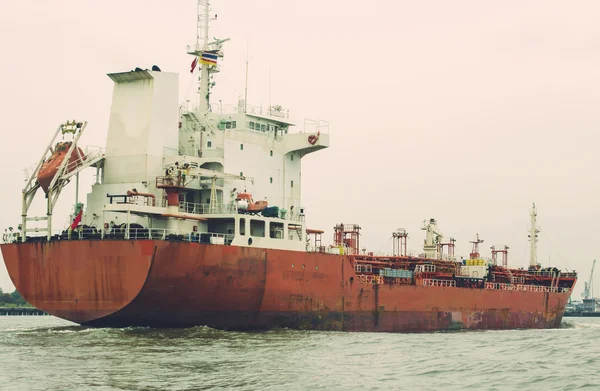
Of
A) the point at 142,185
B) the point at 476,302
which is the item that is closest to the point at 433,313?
the point at 476,302

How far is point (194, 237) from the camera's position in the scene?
32625mm

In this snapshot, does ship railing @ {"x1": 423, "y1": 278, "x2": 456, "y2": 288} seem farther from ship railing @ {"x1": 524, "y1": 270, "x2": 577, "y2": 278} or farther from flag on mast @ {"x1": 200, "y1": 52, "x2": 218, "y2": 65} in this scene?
flag on mast @ {"x1": 200, "y1": 52, "x2": 218, "y2": 65}

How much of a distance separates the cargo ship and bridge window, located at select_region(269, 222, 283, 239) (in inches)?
2.0

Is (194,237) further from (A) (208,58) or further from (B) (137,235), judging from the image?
(A) (208,58)

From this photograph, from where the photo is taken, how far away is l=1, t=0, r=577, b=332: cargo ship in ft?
104

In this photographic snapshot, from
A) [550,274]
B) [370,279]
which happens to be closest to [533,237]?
[550,274]

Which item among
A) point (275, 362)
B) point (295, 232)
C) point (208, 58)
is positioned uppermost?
point (208, 58)

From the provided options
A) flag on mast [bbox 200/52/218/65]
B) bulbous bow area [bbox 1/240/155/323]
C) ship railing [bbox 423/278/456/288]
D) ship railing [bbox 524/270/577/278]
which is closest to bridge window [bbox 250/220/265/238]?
bulbous bow area [bbox 1/240/155/323]

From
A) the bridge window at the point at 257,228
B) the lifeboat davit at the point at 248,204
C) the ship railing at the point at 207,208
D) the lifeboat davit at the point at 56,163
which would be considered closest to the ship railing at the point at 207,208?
the ship railing at the point at 207,208

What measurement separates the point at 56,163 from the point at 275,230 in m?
9.08

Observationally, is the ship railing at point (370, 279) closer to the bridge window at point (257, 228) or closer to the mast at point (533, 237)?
the bridge window at point (257, 228)

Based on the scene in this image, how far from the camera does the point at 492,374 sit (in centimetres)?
2383

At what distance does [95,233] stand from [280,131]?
36.3ft

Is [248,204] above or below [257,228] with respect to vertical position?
above
